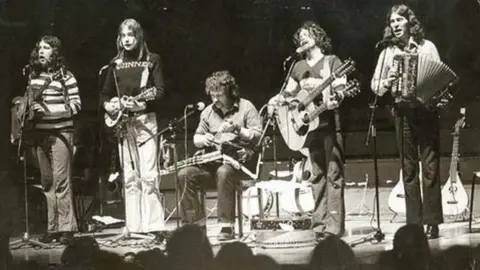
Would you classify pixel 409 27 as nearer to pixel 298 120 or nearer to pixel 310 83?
pixel 310 83

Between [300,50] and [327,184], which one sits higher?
[300,50]

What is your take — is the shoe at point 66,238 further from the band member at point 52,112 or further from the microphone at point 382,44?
the microphone at point 382,44

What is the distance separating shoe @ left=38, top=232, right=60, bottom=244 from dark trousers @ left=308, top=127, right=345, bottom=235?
122cm

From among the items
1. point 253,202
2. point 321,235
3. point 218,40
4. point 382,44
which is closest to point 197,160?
point 253,202

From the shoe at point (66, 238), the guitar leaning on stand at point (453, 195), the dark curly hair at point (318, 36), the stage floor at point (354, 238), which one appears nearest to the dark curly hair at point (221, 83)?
the dark curly hair at point (318, 36)

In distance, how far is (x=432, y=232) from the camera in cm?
328

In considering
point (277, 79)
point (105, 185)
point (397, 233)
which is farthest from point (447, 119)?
point (105, 185)

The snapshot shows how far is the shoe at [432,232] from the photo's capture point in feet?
10.7

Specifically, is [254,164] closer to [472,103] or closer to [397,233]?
[397,233]

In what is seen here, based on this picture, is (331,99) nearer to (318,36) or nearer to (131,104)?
(318,36)

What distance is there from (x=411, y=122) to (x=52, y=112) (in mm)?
1720

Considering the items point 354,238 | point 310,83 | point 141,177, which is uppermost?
point 310,83

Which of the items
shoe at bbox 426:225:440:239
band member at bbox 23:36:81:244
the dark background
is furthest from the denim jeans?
shoe at bbox 426:225:440:239

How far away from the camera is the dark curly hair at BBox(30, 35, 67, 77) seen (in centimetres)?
331
